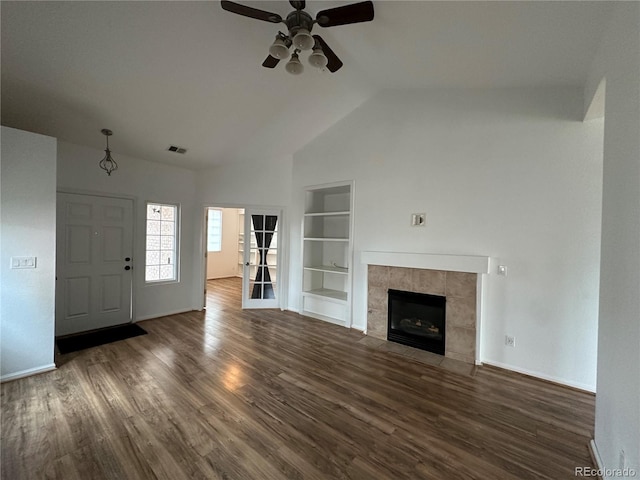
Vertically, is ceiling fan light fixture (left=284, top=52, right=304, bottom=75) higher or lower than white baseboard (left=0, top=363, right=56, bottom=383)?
higher

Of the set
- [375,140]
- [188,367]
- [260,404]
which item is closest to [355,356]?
[260,404]

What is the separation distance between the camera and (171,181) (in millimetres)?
4773

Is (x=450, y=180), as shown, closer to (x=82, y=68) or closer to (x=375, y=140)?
(x=375, y=140)

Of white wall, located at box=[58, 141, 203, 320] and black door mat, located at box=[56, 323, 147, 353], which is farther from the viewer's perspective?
white wall, located at box=[58, 141, 203, 320]

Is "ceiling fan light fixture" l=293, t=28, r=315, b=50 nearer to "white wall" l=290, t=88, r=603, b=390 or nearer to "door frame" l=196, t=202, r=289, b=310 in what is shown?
"white wall" l=290, t=88, r=603, b=390

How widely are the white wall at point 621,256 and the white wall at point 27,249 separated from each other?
4598 mm

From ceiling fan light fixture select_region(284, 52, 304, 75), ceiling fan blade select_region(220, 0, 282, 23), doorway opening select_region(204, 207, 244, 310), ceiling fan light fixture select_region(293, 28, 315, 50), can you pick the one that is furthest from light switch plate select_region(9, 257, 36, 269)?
doorway opening select_region(204, 207, 244, 310)

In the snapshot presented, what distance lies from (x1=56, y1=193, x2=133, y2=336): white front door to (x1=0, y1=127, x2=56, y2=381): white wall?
43.7 inches

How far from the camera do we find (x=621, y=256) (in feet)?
4.80

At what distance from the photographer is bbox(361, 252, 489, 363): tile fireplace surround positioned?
3170mm

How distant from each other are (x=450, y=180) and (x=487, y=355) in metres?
2.16

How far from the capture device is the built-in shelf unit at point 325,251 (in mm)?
4684

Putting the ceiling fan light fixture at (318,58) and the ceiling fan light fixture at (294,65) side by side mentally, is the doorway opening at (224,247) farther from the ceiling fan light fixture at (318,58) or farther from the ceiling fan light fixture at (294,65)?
the ceiling fan light fixture at (318,58)

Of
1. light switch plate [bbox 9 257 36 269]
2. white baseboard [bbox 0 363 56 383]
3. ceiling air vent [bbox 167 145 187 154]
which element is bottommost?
white baseboard [bbox 0 363 56 383]
